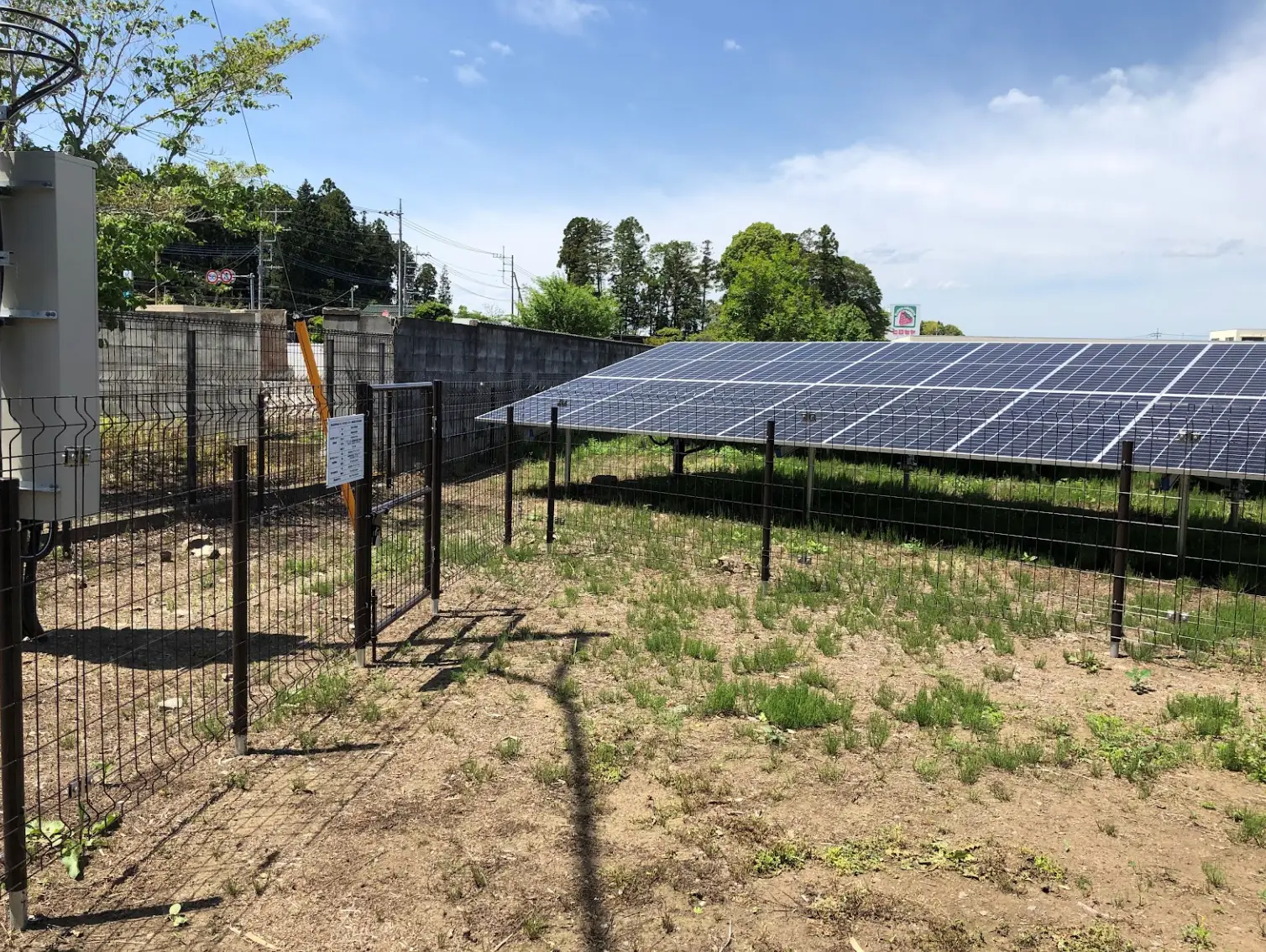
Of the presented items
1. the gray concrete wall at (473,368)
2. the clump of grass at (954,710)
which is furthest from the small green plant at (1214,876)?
the gray concrete wall at (473,368)

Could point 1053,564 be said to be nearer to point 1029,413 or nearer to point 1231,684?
point 1029,413

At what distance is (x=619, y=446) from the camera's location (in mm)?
17562

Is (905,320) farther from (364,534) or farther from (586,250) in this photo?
(364,534)

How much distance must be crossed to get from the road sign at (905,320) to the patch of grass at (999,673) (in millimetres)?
43805

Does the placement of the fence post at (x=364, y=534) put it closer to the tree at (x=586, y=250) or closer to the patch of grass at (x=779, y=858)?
the patch of grass at (x=779, y=858)

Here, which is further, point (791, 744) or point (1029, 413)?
point (1029, 413)

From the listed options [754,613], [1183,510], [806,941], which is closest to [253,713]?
[806,941]

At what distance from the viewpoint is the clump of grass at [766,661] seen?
5926mm

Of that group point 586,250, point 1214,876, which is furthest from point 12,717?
point 586,250

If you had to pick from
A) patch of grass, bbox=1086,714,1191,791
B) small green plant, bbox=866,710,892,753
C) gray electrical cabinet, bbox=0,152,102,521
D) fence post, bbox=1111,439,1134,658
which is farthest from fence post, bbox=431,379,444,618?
fence post, bbox=1111,439,1134,658

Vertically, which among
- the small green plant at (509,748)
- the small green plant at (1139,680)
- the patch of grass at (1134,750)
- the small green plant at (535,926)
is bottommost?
the small green plant at (535,926)

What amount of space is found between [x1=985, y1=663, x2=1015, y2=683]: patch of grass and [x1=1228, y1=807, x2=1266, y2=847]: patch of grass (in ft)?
5.83

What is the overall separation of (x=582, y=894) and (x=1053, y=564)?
23.4 feet

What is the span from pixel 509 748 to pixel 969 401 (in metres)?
8.47
